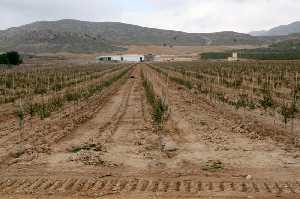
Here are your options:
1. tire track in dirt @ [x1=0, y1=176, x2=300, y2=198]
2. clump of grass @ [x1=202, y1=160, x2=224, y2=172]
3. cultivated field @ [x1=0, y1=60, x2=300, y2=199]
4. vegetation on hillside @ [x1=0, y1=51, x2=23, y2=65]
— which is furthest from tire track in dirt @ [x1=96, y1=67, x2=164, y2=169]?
vegetation on hillside @ [x1=0, y1=51, x2=23, y2=65]

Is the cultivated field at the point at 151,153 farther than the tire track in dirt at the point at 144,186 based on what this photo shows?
Yes

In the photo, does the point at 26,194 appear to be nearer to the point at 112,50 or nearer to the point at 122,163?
the point at 122,163

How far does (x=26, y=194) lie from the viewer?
7.25 m

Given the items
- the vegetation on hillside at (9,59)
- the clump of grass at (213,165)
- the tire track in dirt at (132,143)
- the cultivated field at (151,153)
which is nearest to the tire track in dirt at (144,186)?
the cultivated field at (151,153)

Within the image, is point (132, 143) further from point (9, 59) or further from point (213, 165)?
point (9, 59)

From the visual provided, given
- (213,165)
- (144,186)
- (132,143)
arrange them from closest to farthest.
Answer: (144,186) → (213,165) → (132,143)

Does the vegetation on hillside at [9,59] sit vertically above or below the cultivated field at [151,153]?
above

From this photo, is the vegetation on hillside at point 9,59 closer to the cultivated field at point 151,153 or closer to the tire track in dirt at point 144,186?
the cultivated field at point 151,153

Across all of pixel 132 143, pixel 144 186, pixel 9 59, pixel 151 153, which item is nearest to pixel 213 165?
pixel 151 153

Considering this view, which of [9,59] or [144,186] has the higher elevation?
[9,59]

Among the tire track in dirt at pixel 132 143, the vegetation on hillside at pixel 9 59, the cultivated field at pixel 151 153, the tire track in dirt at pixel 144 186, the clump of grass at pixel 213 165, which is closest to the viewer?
the tire track in dirt at pixel 144 186

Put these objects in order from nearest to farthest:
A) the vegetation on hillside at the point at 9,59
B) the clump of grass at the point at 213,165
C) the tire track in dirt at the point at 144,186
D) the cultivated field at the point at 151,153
A: the tire track in dirt at the point at 144,186 < the cultivated field at the point at 151,153 < the clump of grass at the point at 213,165 < the vegetation on hillside at the point at 9,59

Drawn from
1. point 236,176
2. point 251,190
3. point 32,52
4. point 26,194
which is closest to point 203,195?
point 251,190

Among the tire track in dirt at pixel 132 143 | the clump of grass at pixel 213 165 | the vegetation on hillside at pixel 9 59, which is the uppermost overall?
the vegetation on hillside at pixel 9 59
